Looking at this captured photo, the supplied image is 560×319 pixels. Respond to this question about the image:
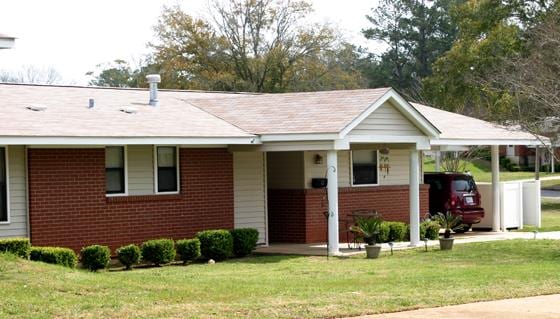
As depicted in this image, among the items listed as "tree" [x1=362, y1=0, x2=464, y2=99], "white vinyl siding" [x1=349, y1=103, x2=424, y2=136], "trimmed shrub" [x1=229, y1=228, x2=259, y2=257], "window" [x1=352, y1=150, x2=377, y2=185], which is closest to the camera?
"trimmed shrub" [x1=229, y1=228, x2=259, y2=257]

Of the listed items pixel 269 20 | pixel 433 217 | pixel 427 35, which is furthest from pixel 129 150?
pixel 427 35

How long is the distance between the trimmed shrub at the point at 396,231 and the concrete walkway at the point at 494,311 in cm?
1125

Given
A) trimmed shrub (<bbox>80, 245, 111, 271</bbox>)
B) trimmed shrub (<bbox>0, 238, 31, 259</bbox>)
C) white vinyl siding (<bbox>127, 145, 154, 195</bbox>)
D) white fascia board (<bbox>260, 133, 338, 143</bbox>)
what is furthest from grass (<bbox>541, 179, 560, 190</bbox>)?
trimmed shrub (<bbox>0, 238, 31, 259</bbox>)

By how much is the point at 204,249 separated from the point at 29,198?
378 centimetres

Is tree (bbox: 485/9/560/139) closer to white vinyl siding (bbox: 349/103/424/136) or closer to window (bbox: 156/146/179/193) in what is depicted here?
white vinyl siding (bbox: 349/103/424/136)

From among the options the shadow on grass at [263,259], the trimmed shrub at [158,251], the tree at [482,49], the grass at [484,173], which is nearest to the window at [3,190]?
the trimmed shrub at [158,251]

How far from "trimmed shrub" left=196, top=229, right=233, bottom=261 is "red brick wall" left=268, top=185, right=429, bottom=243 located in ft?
12.5

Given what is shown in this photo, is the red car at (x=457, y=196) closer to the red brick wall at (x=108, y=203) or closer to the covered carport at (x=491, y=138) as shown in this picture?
the covered carport at (x=491, y=138)

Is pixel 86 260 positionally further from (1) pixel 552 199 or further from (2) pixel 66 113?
(1) pixel 552 199

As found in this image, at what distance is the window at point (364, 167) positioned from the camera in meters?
27.0

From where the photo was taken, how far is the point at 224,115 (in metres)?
24.8

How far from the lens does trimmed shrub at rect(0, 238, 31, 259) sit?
60.2 feet

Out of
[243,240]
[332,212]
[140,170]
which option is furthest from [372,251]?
[140,170]

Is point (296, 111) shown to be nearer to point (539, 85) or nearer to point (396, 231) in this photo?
point (396, 231)
